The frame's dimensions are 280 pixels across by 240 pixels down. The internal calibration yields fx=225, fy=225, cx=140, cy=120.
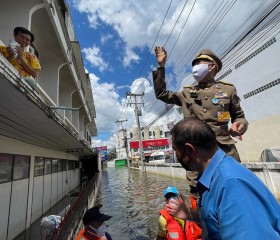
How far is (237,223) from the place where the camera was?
89cm

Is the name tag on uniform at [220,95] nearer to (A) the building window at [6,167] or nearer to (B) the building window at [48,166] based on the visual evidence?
(A) the building window at [6,167]

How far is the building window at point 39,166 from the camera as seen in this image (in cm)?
893

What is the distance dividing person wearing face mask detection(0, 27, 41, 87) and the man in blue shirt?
117 inches

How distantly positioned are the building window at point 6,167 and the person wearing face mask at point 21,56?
3245mm

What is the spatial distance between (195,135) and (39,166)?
952cm

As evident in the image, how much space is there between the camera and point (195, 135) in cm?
124

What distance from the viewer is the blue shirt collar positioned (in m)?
1.13

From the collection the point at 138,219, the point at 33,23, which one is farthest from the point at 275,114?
the point at 33,23

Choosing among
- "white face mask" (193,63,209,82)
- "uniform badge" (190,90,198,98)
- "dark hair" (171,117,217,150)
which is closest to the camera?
"dark hair" (171,117,217,150)

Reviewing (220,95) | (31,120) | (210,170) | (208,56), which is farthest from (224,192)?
(31,120)

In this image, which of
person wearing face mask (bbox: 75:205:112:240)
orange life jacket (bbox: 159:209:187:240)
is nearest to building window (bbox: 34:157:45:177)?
person wearing face mask (bbox: 75:205:112:240)

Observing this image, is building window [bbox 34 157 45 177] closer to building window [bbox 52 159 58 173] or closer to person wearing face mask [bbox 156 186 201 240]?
building window [bbox 52 159 58 173]

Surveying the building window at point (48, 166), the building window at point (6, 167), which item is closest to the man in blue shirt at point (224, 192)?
the building window at point (6, 167)

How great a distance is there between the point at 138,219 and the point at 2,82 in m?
8.45
